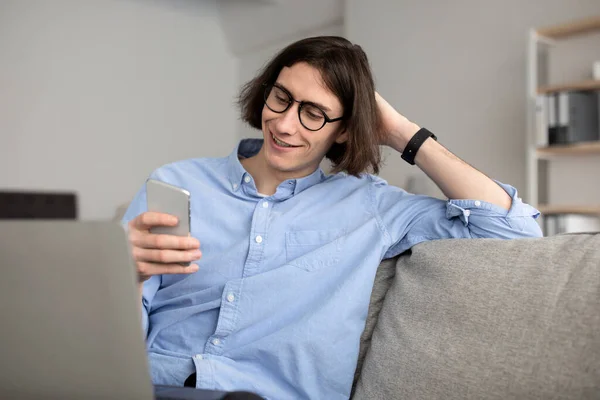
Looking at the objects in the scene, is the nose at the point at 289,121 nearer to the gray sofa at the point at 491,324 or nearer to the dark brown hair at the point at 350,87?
the dark brown hair at the point at 350,87

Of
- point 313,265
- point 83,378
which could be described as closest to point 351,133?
point 313,265

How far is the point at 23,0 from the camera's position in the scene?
560cm

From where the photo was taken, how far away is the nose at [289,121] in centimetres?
157

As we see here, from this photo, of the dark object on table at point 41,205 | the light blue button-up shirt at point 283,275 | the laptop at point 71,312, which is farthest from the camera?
the light blue button-up shirt at point 283,275

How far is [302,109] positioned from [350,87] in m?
0.14

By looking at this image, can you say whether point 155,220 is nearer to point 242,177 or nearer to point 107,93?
point 242,177

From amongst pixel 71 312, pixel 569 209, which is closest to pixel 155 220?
pixel 71 312

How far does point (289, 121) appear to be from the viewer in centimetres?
159

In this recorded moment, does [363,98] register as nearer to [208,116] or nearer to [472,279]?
[472,279]

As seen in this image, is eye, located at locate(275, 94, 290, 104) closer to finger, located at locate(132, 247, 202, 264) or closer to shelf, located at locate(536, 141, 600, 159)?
finger, located at locate(132, 247, 202, 264)

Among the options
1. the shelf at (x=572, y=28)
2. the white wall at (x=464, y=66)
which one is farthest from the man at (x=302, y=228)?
the white wall at (x=464, y=66)

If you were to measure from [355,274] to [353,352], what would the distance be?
0.17m

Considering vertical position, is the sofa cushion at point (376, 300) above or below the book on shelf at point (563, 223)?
above

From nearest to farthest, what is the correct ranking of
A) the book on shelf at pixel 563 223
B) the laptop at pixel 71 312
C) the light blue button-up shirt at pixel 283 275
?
the laptop at pixel 71 312 < the light blue button-up shirt at pixel 283 275 < the book on shelf at pixel 563 223
